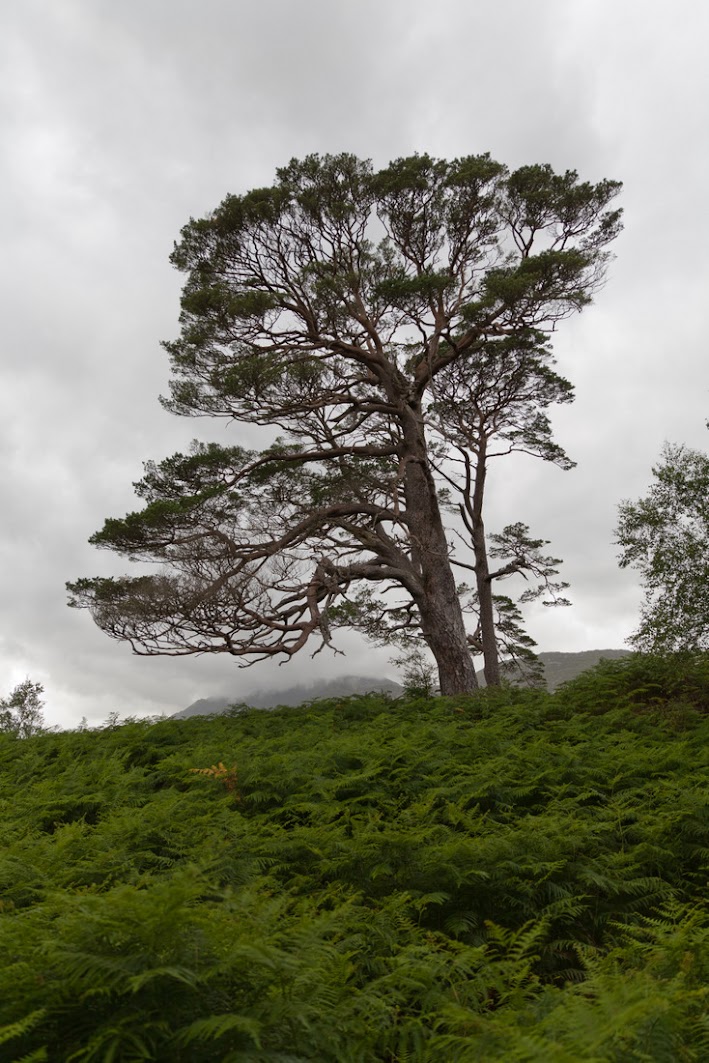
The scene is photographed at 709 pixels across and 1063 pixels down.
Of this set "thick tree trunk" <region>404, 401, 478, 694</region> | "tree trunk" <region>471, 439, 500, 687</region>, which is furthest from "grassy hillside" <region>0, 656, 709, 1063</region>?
"tree trunk" <region>471, 439, 500, 687</region>

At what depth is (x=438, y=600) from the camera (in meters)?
16.1

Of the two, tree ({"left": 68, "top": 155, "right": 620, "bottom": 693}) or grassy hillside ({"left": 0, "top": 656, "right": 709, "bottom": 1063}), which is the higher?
tree ({"left": 68, "top": 155, "right": 620, "bottom": 693})

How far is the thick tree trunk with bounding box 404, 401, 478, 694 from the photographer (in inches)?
621

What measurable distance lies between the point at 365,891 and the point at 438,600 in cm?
1090

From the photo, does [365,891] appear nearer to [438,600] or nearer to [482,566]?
[438,600]

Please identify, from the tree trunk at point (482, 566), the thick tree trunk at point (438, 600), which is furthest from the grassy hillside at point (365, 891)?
the tree trunk at point (482, 566)

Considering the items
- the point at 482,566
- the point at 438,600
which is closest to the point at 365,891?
the point at 438,600

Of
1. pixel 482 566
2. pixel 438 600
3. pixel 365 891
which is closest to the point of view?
pixel 365 891

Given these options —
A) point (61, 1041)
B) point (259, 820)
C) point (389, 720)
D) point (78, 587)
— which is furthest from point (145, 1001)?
point (78, 587)

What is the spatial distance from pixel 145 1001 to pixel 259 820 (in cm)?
429

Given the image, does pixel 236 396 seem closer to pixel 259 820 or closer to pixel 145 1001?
pixel 259 820

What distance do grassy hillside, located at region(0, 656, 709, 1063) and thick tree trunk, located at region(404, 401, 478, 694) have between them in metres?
3.30

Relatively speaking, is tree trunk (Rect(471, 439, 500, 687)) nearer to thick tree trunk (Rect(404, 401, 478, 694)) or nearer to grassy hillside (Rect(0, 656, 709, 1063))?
thick tree trunk (Rect(404, 401, 478, 694))

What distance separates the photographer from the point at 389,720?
11930mm
